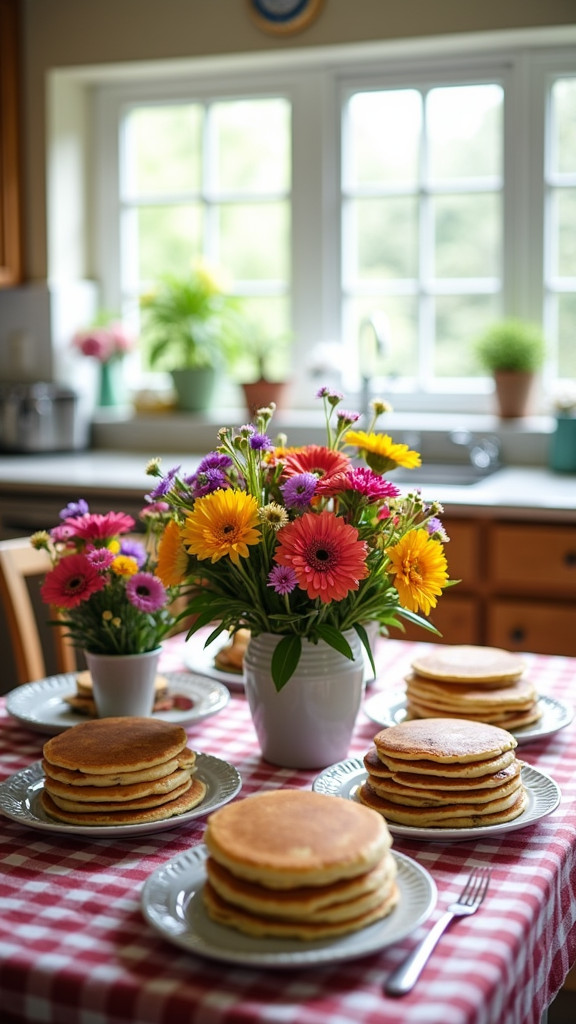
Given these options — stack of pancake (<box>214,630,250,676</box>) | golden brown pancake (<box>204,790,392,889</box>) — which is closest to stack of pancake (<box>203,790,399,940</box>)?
golden brown pancake (<box>204,790,392,889</box>)

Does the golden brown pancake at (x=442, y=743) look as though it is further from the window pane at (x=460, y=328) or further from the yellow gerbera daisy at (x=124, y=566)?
the window pane at (x=460, y=328)

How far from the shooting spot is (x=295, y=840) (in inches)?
37.4

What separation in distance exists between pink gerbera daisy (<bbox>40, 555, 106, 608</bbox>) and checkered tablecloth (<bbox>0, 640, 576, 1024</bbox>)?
0.27 metres

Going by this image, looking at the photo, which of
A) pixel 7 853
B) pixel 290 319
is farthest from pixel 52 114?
pixel 7 853

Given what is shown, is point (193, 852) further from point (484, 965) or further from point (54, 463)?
point (54, 463)

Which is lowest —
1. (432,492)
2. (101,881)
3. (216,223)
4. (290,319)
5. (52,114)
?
(101,881)

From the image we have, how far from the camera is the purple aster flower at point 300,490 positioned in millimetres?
1234

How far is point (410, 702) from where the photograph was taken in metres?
1.51

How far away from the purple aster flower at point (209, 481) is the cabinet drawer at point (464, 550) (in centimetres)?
158

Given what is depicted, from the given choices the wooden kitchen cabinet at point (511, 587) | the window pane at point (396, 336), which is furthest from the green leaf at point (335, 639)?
the window pane at point (396, 336)

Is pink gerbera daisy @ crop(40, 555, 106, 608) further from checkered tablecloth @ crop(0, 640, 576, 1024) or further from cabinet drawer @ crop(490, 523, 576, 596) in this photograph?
cabinet drawer @ crop(490, 523, 576, 596)

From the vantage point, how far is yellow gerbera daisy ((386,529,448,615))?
1229 millimetres

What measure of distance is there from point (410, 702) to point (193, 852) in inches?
19.7

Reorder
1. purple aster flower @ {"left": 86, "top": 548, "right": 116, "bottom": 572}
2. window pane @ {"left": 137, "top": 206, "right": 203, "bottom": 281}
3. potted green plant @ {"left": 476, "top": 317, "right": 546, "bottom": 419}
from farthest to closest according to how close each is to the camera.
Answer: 1. window pane @ {"left": 137, "top": 206, "right": 203, "bottom": 281}
2. potted green plant @ {"left": 476, "top": 317, "right": 546, "bottom": 419}
3. purple aster flower @ {"left": 86, "top": 548, "right": 116, "bottom": 572}
